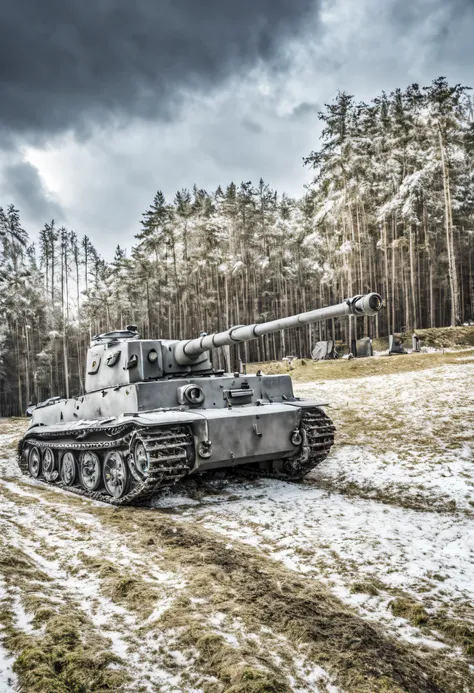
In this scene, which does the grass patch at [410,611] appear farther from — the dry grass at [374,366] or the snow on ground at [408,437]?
the dry grass at [374,366]

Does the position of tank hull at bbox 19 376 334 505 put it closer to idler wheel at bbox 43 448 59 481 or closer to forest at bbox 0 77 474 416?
idler wheel at bbox 43 448 59 481

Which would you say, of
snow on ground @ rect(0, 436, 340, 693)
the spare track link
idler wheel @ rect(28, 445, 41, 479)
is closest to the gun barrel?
the spare track link

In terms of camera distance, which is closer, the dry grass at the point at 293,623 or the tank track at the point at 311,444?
the dry grass at the point at 293,623

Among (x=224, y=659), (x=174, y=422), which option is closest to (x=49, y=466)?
(x=174, y=422)

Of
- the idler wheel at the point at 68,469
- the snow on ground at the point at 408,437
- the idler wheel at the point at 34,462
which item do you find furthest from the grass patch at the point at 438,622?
the idler wheel at the point at 34,462

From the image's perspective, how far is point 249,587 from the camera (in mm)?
4121

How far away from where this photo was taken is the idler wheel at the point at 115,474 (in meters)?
7.68

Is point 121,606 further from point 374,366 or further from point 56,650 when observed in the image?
point 374,366

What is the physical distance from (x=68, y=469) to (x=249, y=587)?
247 inches

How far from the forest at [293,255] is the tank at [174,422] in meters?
16.6

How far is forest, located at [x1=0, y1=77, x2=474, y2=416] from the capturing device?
2612 cm

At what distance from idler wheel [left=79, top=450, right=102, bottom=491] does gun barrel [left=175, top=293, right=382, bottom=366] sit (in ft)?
7.39

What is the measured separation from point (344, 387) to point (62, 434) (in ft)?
33.9

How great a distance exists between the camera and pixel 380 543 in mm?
5270
